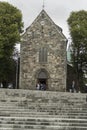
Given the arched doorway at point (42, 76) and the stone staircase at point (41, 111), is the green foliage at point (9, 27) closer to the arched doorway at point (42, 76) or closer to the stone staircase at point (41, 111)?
the arched doorway at point (42, 76)

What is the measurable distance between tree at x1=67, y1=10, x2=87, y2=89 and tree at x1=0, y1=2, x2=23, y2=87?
7555mm

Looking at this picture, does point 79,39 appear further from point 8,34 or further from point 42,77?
point 8,34

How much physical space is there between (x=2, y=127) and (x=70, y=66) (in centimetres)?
4307

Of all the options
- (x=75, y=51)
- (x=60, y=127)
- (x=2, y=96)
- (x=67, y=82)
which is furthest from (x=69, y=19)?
(x=60, y=127)

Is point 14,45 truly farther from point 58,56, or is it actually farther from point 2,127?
point 2,127

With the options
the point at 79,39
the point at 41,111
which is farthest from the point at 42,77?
the point at 41,111

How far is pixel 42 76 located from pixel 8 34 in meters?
7.87

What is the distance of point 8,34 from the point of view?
63.7 metres

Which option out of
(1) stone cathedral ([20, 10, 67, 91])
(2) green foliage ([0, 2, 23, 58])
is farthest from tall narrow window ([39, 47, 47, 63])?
(2) green foliage ([0, 2, 23, 58])

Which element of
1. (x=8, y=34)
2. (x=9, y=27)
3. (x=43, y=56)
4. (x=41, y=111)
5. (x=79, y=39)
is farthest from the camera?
(x=43, y=56)

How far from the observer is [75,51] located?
6825 cm

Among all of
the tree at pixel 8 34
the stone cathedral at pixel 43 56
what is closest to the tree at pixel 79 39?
the stone cathedral at pixel 43 56

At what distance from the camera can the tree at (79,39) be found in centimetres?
6629

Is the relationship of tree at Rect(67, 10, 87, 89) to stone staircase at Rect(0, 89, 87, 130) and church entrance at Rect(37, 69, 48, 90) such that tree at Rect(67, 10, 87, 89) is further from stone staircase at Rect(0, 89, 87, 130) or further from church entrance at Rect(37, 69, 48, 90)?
stone staircase at Rect(0, 89, 87, 130)
